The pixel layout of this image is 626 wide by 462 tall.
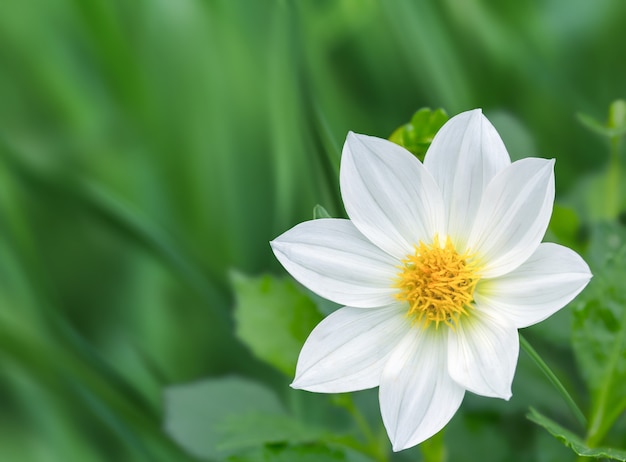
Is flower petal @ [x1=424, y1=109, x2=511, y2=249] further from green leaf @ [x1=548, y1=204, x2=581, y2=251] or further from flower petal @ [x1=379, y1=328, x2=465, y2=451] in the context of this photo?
green leaf @ [x1=548, y1=204, x2=581, y2=251]

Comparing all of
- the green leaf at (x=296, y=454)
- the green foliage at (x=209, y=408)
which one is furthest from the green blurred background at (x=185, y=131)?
the green leaf at (x=296, y=454)

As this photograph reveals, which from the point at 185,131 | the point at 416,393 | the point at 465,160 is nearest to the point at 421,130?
the point at 465,160

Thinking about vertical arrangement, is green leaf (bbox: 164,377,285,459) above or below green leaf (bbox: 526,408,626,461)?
above

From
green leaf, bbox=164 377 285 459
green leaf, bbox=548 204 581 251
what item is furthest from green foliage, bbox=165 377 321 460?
green leaf, bbox=548 204 581 251

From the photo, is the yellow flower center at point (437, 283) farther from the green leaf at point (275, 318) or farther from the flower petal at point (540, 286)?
the green leaf at point (275, 318)

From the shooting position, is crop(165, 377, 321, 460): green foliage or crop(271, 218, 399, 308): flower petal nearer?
crop(271, 218, 399, 308): flower petal

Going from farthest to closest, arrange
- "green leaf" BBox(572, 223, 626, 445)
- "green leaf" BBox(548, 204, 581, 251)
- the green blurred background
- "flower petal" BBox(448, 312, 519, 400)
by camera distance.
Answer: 1. the green blurred background
2. "green leaf" BBox(548, 204, 581, 251)
3. "green leaf" BBox(572, 223, 626, 445)
4. "flower petal" BBox(448, 312, 519, 400)

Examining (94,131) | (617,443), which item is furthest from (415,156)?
(94,131)
